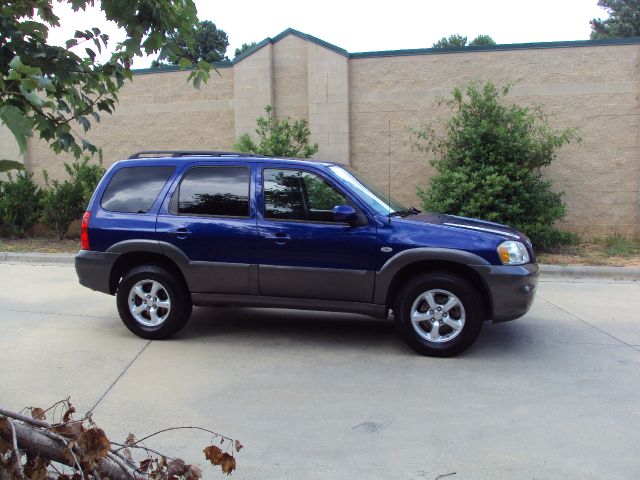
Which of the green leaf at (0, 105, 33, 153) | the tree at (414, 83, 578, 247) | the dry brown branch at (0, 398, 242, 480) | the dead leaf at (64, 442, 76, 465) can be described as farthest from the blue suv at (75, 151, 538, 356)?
the tree at (414, 83, 578, 247)

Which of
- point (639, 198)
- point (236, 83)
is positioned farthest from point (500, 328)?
point (236, 83)

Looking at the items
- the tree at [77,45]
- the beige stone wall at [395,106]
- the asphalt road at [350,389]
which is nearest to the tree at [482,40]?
the beige stone wall at [395,106]

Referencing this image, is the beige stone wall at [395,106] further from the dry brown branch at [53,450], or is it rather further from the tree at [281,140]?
the dry brown branch at [53,450]

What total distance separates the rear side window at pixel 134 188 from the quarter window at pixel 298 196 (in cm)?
116

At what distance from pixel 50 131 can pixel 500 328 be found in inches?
212

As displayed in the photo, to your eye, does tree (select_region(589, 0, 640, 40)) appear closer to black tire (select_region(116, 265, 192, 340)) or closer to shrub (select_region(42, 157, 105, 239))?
shrub (select_region(42, 157, 105, 239))

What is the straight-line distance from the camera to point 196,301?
611 cm

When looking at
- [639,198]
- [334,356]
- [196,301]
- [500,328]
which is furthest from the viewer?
[639,198]

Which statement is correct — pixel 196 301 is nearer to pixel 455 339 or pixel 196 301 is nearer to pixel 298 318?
pixel 298 318

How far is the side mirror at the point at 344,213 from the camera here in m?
5.55

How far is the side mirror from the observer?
5.55m

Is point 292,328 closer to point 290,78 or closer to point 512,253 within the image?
point 512,253

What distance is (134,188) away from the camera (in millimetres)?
6355

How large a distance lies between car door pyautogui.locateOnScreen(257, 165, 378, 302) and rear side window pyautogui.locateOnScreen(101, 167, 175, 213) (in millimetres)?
1148
